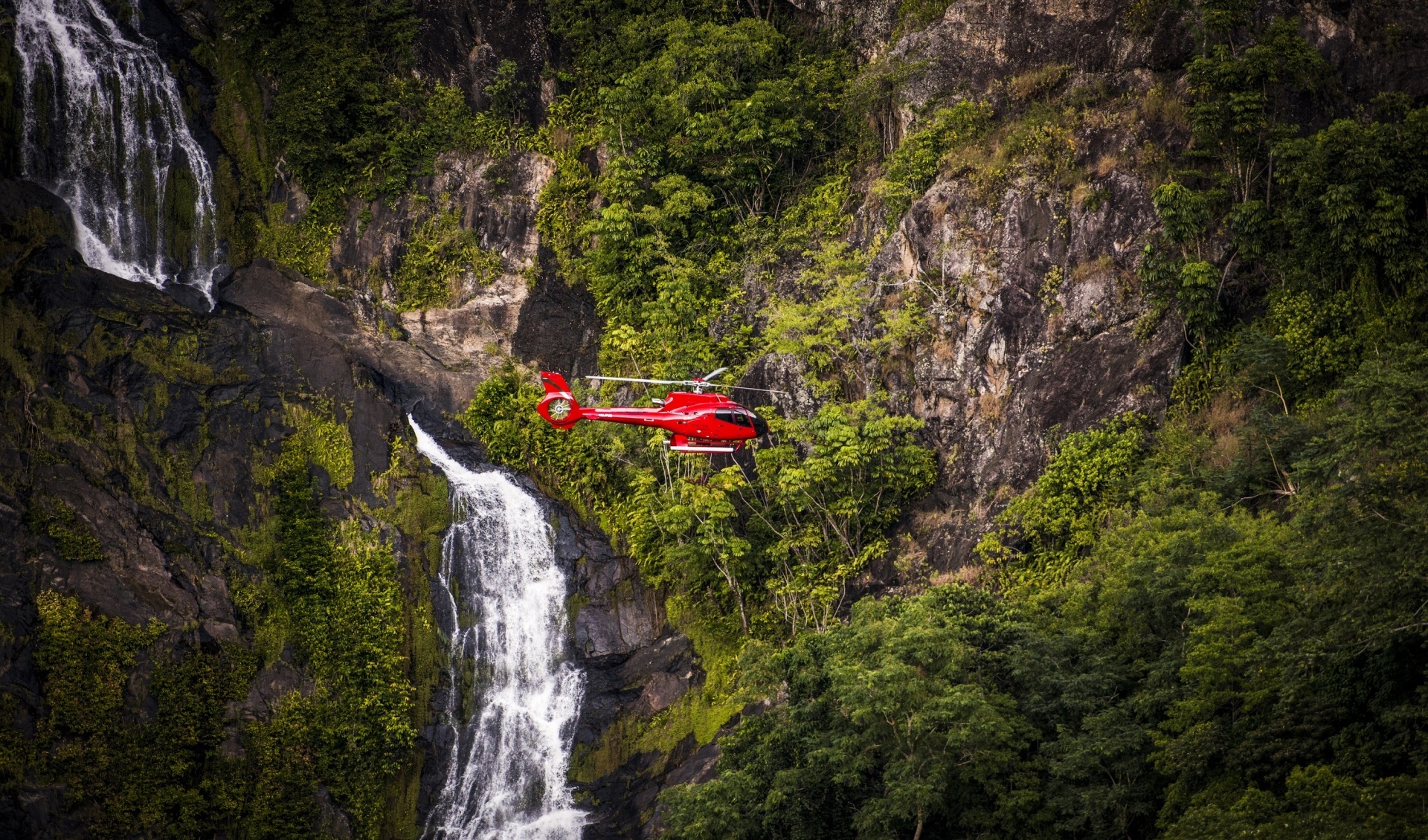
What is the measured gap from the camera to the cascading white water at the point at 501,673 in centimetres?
2964

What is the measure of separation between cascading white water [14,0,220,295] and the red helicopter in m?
15.0

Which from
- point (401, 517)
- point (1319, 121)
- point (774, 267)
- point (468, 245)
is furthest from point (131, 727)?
point (1319, 121)

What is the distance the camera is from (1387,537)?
53.4 ft

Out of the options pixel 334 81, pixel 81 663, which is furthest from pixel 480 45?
pixel 81 663

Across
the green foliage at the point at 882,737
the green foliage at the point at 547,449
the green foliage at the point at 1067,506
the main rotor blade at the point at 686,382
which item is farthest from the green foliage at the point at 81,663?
the green foliage at the point at 1067,506

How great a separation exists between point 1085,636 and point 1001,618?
1503 mm

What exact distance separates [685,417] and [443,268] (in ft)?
47.9

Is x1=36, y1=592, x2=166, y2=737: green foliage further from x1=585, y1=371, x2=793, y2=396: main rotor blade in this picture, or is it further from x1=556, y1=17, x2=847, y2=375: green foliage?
x1=556, y1=17, x2=847, y2=375: green foliage

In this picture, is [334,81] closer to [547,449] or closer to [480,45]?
[480,45]

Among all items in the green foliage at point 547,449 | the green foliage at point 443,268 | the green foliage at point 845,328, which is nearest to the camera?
the green foliage at point 845,328

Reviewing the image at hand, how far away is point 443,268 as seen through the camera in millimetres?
35906

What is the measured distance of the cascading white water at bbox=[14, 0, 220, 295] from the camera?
33.5 m

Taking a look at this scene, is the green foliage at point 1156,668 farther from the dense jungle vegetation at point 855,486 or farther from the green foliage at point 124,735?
the green foliage at point 124,735

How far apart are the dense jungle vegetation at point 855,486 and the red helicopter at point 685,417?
12.6 ft
